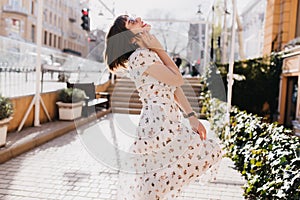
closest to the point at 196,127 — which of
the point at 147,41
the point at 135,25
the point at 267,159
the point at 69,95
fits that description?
the point at 147,41

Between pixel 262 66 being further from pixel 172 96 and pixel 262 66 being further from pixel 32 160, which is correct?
pixel 172 96

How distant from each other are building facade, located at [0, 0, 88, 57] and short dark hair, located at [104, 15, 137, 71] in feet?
19.3

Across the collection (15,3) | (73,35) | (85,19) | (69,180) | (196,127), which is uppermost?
(73,35)

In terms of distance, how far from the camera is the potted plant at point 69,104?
8133 mm

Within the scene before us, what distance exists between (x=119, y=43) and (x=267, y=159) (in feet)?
6.83

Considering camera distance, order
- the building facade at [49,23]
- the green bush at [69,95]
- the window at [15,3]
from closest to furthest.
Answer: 1. the green bush at [69,95]
2. the window at [15,3]
3. the building facade at [49,23]

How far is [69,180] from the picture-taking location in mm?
3979

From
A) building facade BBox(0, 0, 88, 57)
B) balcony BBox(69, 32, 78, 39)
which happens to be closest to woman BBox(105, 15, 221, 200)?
building facade BBox(0, 0, 88, 57)

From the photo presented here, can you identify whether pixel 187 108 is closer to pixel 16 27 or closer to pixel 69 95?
pixel 69 95

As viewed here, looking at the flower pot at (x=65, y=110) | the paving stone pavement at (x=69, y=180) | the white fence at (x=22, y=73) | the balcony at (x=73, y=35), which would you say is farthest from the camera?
the balcony at (x=73, y=35)

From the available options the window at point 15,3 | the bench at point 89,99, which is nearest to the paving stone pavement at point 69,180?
the bench at point 89,99

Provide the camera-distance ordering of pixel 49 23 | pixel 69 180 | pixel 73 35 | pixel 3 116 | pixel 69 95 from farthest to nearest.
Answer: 1. pixel 73 35
2. pixel 49 23
3. pixel 69 95
4. pixel 3 116
5. pixel 69 180

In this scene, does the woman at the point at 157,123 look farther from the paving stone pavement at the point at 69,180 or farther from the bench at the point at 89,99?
the bench at the point at 89,99

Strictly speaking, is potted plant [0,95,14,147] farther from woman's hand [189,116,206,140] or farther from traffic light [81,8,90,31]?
traffic light [81,8,90,31]
